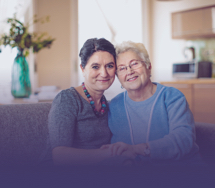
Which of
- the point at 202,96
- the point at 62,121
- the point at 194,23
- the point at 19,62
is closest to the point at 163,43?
the point at 194,23

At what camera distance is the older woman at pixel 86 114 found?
2.84ft

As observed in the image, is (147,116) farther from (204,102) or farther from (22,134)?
(204,102)

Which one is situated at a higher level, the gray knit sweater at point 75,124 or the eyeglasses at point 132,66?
the eyeglasses at point 132,66

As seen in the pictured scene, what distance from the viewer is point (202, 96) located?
311 centimetres

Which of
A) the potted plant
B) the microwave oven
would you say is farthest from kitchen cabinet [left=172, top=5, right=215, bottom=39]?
the potted plant

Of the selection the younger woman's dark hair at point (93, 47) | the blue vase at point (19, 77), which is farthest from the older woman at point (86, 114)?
the blue vase at point (19, 77)

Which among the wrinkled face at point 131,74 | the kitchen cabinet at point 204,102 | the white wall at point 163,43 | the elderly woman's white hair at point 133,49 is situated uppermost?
the white wall at point 163,43

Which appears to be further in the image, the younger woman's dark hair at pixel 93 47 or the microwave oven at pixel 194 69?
the microwave oven at pixel 194 69

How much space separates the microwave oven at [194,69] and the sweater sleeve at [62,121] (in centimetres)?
286

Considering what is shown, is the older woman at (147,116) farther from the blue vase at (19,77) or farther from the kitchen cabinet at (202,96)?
the kitchen cabinet at (202,96)

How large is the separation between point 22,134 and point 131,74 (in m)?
0.57

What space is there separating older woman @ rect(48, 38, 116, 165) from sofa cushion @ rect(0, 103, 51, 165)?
25 cm

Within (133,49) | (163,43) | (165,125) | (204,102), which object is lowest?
(204,102)

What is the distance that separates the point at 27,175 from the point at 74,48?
Result: 236 centimetres
